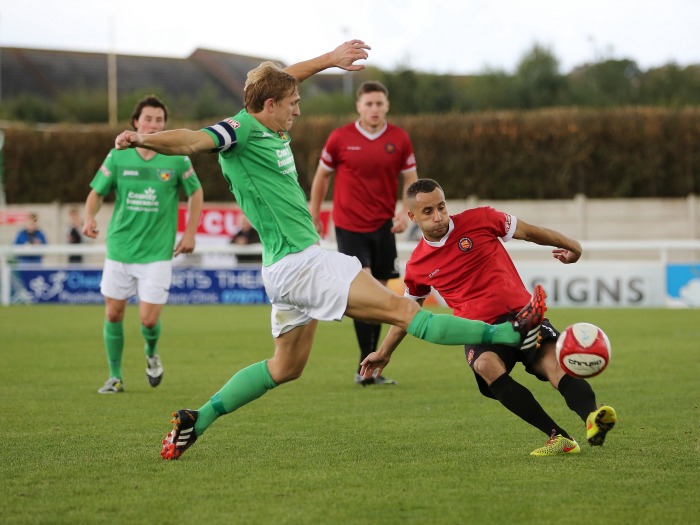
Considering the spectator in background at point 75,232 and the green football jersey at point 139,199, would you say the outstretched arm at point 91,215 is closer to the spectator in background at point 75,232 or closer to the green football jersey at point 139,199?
the green football jersey at point 139,199

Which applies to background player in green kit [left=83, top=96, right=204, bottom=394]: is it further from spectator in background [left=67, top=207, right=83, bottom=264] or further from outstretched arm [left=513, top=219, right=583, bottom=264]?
spectator in background [left=67, top=207, right=83, bottom=264]

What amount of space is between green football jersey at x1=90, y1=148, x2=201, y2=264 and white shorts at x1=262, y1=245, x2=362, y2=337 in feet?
12.4

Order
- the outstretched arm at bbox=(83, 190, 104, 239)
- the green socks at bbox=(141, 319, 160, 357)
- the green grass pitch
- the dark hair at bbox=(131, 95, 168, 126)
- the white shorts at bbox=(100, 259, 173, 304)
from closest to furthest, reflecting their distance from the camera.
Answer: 1. the green grass pitch
2. the outstretched arm at bbox=(83, 190, 104, 239)
3. the dark hair at bbox=(131, 95, 168, 126)
4. the white shorts at bbox=(100, 259, 173, 304)
5. the green socks at bbox=(141, 319, 160, 357)

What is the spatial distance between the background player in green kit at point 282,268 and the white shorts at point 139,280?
345 centimetres

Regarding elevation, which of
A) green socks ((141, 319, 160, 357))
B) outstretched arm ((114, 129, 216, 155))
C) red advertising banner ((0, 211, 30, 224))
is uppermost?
outstretched arm ((114, 129, 216, 155))

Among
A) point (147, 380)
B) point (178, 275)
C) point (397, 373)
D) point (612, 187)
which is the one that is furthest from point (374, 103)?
point (612, 187)

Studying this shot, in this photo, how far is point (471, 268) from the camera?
251 inches

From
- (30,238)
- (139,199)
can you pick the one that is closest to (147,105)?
(139,199)

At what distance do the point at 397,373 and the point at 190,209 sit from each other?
2.70m

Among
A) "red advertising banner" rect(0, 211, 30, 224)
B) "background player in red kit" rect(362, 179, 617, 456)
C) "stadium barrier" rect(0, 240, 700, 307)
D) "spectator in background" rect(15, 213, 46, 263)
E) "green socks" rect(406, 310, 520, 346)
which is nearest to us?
"green socks" rect(406, 310, 520, 346)

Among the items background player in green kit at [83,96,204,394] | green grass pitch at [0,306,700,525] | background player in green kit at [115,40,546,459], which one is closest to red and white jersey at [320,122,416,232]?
background player in green kit at [83,96,204,394]

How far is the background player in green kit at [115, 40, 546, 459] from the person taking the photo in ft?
18.3

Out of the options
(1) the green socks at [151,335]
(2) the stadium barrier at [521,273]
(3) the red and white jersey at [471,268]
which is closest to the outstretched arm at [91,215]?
(1) the green socks at [151,335]

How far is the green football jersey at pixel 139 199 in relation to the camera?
947cm
